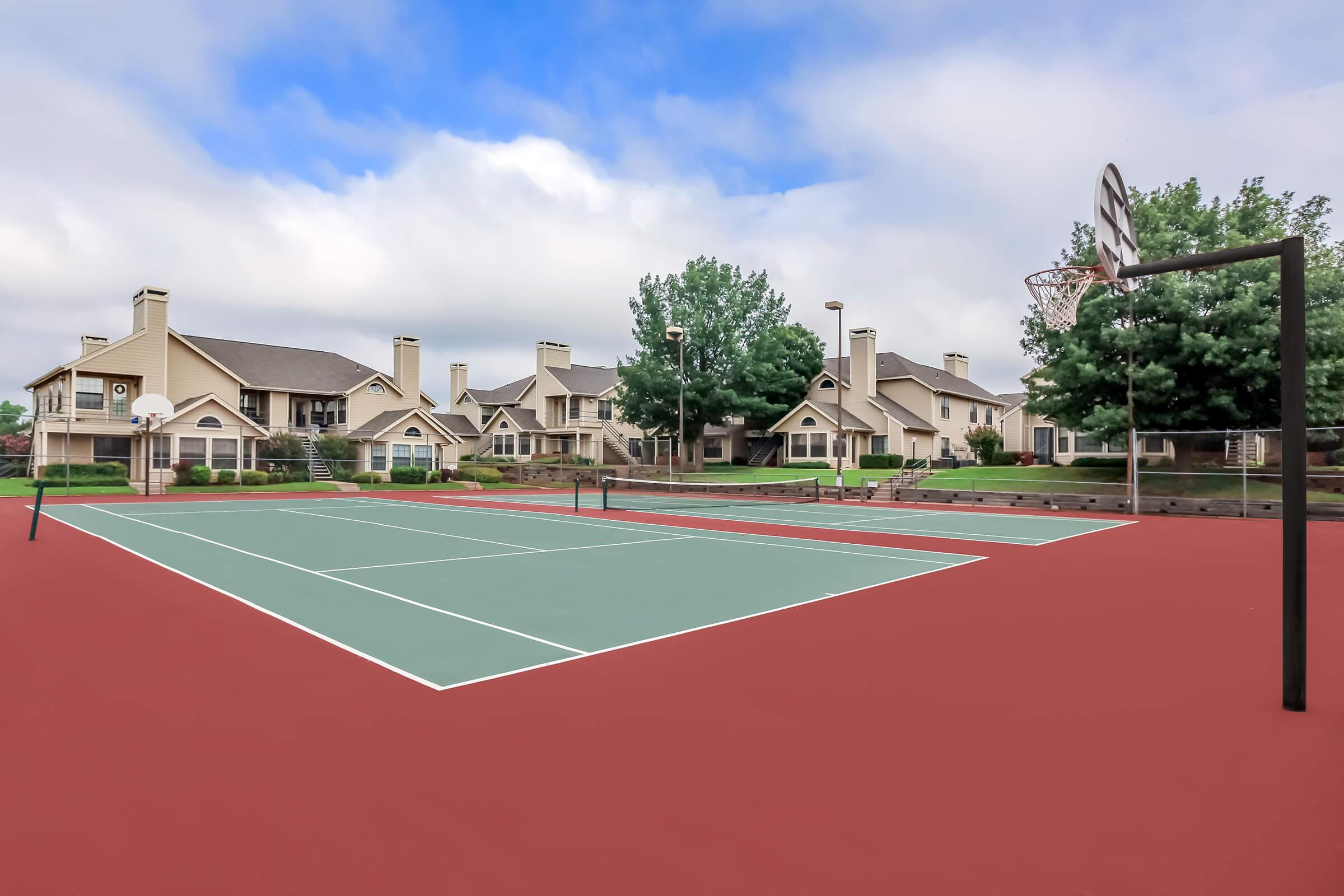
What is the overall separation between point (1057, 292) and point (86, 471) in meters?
41.0

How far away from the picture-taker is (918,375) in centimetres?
5250

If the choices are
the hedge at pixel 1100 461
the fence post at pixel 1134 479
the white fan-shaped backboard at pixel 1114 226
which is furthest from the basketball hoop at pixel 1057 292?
the hedge at pixel 1100 461

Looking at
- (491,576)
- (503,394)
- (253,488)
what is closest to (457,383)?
(503,394)

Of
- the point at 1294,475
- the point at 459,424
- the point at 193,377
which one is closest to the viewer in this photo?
the point at 1294,475

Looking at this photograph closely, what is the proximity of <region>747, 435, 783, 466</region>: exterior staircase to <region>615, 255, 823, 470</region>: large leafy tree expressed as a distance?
2.64m

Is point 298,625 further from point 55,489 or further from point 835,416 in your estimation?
point 835,416

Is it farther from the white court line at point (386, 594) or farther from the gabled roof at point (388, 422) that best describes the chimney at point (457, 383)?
the white court line at point (386, 594)

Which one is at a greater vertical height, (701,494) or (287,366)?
(287,366)

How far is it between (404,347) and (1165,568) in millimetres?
49223

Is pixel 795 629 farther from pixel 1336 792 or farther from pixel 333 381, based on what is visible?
pixel 333 381

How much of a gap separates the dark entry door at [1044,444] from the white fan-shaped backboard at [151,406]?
157 ft

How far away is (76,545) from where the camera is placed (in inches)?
554

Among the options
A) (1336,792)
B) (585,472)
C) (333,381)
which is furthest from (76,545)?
(333,381)

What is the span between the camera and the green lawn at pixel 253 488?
115ft
